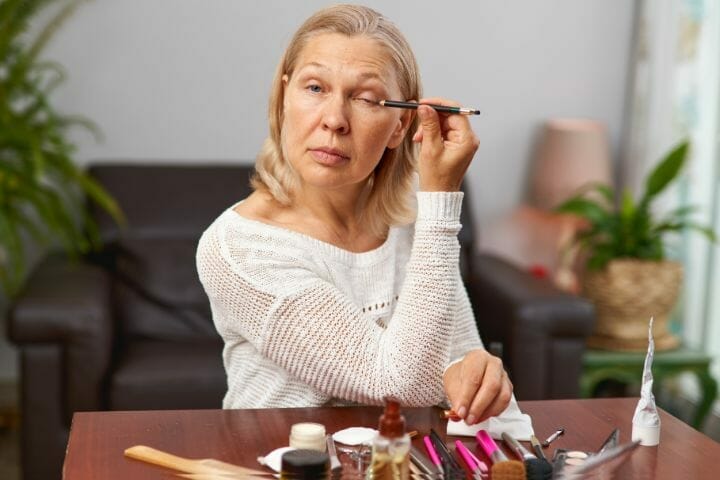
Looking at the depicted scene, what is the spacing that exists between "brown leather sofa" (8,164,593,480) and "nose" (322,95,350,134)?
1464 millimetres

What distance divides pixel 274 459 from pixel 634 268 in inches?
89.8

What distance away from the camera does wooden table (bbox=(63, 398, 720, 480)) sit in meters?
1.11

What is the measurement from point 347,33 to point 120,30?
222 cm

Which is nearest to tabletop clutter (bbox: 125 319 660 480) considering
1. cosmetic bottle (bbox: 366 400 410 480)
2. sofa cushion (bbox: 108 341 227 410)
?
cosmetic bottle (bbox: 366 400 410 480)

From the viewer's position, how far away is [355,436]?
1157 mm

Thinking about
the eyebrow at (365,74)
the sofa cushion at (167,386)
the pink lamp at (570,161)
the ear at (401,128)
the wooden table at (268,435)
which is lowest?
the sofa cushion at (167,386)

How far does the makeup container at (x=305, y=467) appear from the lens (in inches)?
38.9

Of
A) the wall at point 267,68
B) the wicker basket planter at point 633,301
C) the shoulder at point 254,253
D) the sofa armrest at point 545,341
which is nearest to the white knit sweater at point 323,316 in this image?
the shoulder at point 254,253

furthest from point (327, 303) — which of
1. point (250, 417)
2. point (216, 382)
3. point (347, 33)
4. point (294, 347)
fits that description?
point (216, 382)

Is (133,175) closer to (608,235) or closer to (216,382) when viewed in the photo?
(216,382)

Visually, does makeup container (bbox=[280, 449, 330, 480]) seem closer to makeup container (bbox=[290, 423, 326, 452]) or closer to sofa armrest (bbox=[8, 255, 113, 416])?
makeup container (bbox=[290, 423, 326, 452])

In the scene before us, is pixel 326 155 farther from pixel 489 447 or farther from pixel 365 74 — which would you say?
pixel 489 447

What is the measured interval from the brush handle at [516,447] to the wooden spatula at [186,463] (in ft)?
0.94

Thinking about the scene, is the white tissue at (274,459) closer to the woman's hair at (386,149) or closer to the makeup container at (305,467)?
the makeup container at (305,467)
